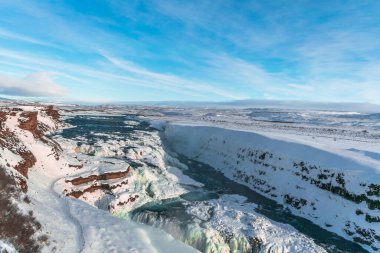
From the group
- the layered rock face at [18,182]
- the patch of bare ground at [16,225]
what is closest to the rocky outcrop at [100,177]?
the layered rock face at [18,182]

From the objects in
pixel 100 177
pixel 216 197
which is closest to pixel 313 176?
pixel 216 197

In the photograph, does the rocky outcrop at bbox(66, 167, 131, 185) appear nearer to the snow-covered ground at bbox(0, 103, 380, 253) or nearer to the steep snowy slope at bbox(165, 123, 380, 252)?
the snow-covered ground at bbox(0, 103, 380, 253)

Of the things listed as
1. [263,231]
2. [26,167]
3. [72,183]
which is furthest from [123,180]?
[263,231]

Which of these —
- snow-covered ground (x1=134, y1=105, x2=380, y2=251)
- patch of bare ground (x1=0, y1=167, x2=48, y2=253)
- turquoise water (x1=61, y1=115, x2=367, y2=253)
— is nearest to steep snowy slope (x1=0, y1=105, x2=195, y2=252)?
patch of bare ground (x1=0, y1=167, x2=48, y2=253)

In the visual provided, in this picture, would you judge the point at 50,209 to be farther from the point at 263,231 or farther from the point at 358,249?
the point at 358,249

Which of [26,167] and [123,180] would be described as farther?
[123,180]

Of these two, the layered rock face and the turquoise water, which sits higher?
the layered rock face
